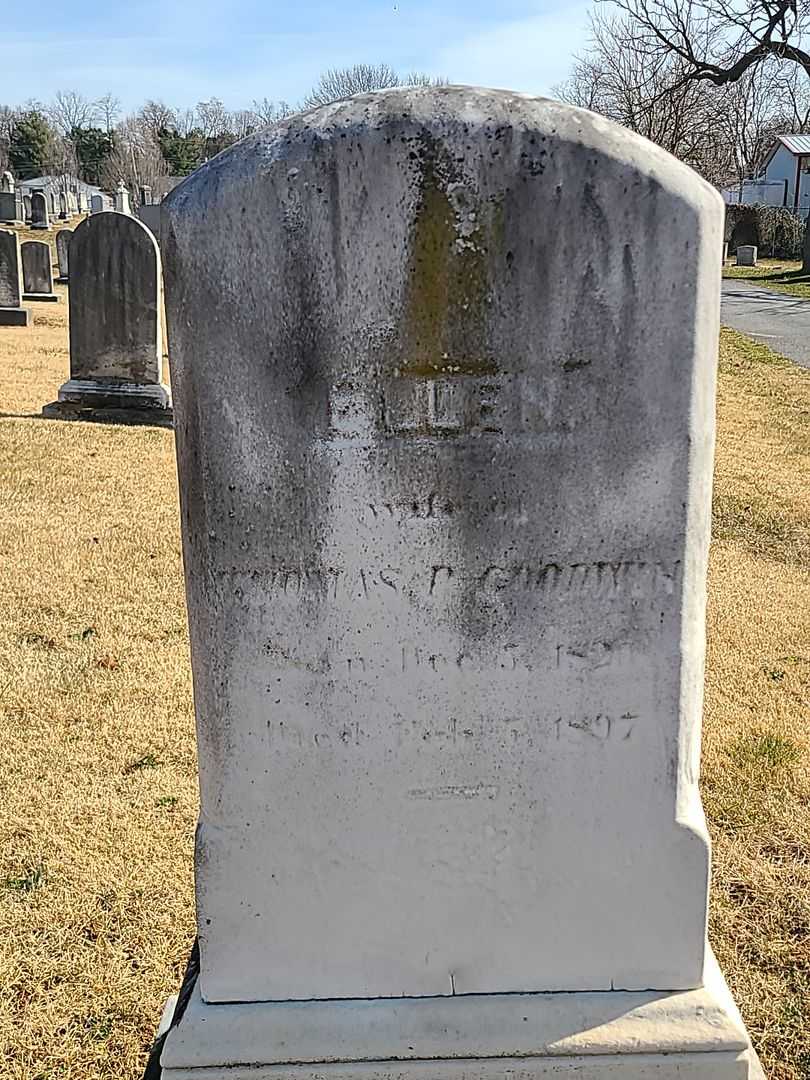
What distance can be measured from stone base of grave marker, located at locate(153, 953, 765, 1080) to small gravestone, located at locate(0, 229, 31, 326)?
43.2 ft

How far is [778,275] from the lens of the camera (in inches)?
1169

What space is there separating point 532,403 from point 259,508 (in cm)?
48

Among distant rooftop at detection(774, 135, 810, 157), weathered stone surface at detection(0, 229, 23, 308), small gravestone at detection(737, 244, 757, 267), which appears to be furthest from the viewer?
distant rooftop at detection(774, 135, 810, 157)

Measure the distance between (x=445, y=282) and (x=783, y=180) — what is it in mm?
56019

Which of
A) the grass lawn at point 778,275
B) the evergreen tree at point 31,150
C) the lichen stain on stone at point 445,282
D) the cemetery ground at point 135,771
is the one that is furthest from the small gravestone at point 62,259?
the evergreen tree at point 31,150

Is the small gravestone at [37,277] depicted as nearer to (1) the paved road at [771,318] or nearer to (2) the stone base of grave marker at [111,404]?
(2) the stone base of grave marker at [111,404]

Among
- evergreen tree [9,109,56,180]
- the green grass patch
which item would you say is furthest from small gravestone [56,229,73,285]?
evergreen tree [9,109,56,180]

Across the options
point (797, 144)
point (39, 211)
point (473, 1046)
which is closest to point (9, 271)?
point (473, 1046)

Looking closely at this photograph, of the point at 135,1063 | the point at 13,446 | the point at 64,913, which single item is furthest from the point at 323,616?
the point at 13,446

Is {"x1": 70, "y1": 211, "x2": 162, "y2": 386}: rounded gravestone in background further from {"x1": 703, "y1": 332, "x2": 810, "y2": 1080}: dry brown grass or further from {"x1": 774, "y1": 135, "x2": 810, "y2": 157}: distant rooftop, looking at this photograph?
{"x1": 774, "y1": 135, "x2": 810, "y2": 157}: distant rooftop

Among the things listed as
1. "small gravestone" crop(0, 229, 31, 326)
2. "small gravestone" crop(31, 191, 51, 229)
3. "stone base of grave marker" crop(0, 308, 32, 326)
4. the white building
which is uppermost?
the white building

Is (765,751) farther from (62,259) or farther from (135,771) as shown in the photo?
(62,259)

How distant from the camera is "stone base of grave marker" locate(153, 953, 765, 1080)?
1.81m

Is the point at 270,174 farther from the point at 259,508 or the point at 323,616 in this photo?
the point at 323,616
